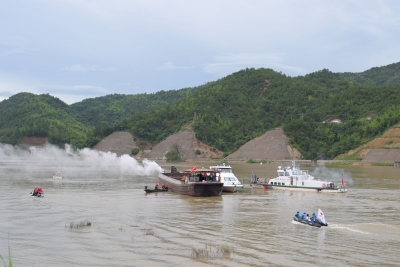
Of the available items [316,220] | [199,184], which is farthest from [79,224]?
[199,184]

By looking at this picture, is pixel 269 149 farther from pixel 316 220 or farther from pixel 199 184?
pixel 316 220

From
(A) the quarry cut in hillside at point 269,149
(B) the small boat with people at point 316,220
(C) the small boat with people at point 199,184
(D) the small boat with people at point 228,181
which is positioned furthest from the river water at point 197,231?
(A) the quarry cut in hillside at point 269,149

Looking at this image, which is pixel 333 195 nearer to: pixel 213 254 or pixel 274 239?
pixel 274 239

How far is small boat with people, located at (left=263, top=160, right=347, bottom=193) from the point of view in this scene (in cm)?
6169

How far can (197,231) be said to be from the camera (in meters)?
34.4

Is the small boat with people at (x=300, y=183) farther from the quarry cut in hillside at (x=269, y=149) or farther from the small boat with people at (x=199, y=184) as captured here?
the quarry cut in hillside at (x=269, y=149)

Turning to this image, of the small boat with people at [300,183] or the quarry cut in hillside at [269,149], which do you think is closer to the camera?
the small boat with people at [300,183]

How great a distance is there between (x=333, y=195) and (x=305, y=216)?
23.1 metres

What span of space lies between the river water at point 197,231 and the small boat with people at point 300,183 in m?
4.17

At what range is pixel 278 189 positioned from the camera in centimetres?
6625

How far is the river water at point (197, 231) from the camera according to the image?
26.8 meters

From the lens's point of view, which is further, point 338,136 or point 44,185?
point 338,136

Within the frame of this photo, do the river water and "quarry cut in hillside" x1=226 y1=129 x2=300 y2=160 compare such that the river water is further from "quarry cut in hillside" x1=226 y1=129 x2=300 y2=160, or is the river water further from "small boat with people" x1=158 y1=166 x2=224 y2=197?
"quarry cut in hillside" x1=226 y1=129 x2=300 y2=160

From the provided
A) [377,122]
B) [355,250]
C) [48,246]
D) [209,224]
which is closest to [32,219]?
[48,246]
